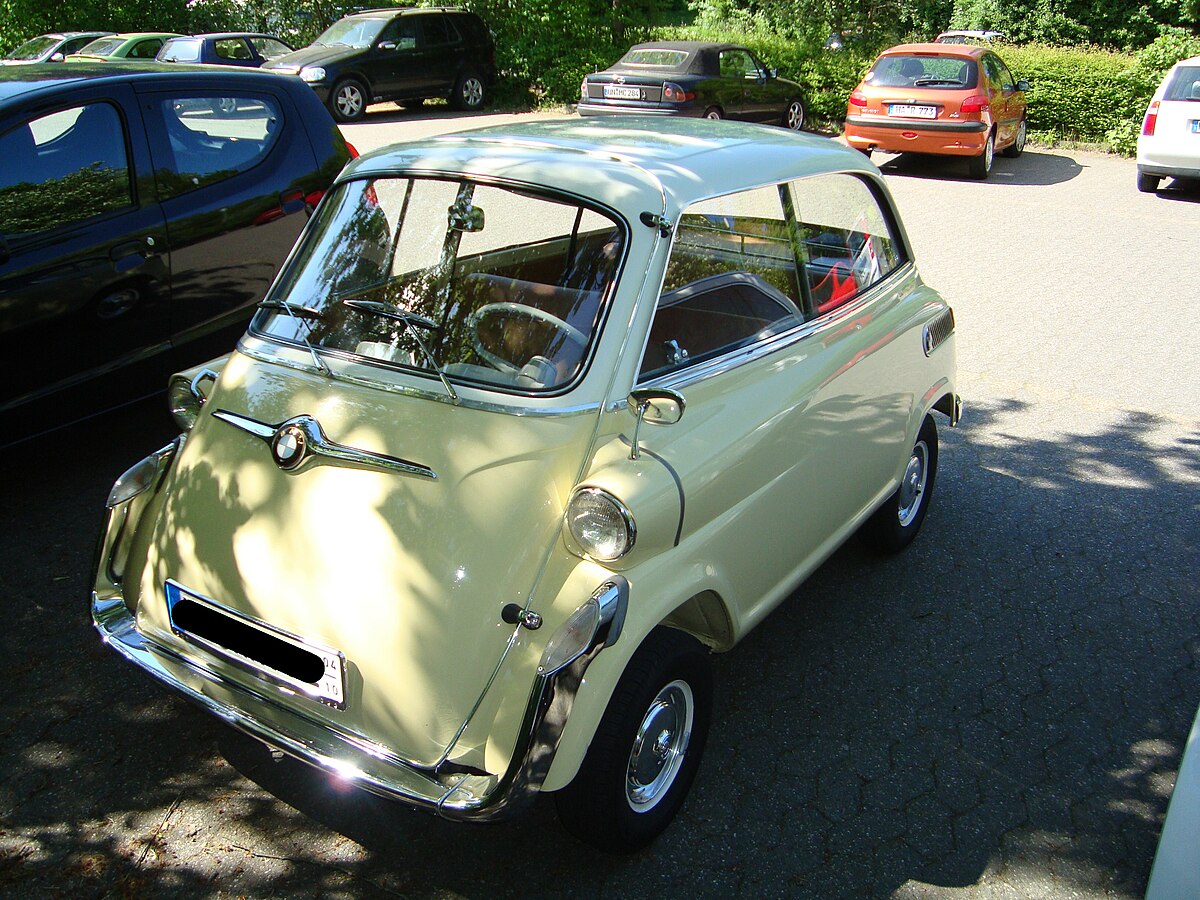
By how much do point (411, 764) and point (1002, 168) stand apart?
47.8 feet

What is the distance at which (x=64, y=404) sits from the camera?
4711 millimetres

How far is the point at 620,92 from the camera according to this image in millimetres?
15883

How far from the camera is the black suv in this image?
1797cm

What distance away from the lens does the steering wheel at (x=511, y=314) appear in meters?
3.01

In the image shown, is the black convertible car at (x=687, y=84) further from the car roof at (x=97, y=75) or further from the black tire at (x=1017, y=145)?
the car roof at (x=97, y=75)

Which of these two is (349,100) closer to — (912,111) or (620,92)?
(620,92)

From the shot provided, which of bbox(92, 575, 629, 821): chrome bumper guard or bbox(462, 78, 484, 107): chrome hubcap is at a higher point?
bbox(92, 575, 629, 821): chrome bumper guard

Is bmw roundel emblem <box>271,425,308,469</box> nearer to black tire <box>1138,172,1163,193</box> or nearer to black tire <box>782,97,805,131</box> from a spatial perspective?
black tire <box>1138,172,1163,193</box>

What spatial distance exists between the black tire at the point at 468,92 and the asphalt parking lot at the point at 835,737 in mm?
15588

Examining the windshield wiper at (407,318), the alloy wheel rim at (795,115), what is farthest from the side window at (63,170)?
the alloy wheel rim at (795,115)

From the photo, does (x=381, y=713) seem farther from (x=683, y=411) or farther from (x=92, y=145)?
(x=92, y=145)

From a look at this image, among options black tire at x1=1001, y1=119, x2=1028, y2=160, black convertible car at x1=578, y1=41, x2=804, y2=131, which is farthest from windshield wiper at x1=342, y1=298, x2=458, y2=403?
black tire at x1=1001, y1=119, x2=1028, y2=160

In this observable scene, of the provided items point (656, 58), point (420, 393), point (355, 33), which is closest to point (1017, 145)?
point (656, 58)

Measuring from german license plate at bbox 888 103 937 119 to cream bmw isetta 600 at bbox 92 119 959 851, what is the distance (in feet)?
34.9
